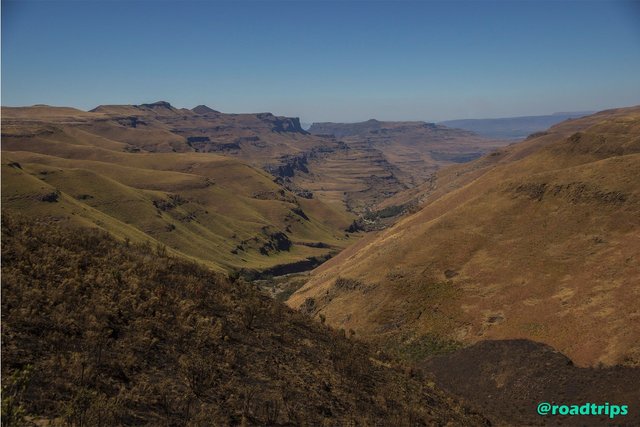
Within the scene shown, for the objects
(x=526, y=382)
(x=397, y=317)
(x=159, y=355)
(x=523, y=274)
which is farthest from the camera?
(x=397, y=317)

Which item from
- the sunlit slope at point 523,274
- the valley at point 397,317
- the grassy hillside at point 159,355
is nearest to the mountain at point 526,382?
the valley at point 397,317

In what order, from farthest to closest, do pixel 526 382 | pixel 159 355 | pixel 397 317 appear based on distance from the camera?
pixel 397 317 < pixel 526 382 < pixel 159 355

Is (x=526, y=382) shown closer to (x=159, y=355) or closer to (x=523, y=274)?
(x=523, y=274)

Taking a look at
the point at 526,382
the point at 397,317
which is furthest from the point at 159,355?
the point at 397,317

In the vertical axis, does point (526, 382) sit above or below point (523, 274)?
below

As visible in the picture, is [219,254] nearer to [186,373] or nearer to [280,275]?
[280,275]

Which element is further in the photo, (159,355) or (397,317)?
(397,317)

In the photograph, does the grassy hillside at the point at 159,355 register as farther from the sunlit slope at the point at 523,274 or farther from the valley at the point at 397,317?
the sunlit slope at the point at 523,274

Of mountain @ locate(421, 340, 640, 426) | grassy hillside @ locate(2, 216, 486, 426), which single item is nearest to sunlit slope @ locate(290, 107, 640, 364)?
mountain @ locate(421, 340, 640, 426)
